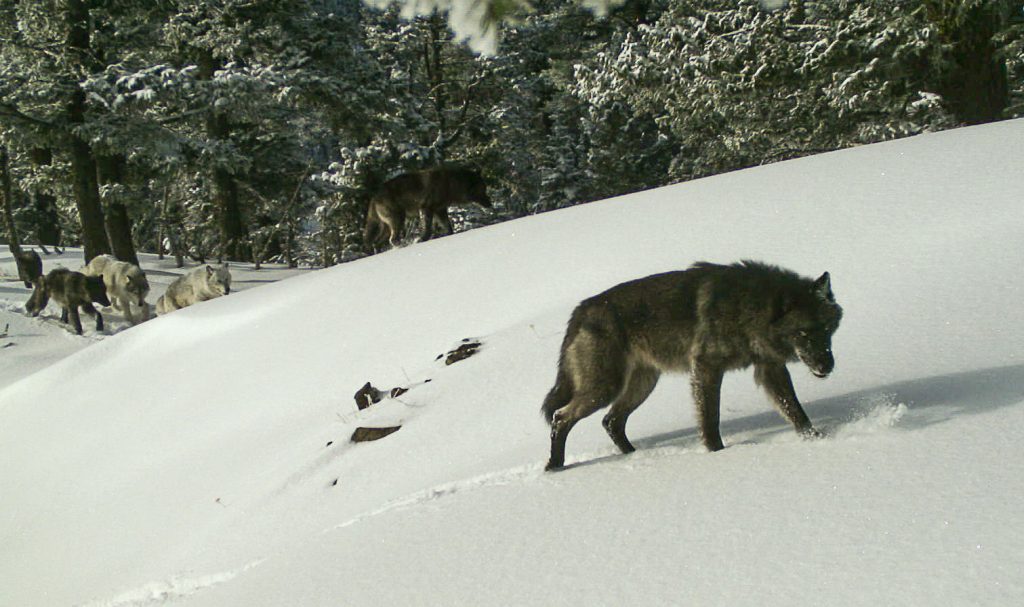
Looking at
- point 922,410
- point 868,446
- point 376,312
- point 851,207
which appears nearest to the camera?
point 868,446

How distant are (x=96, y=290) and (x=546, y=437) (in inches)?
514

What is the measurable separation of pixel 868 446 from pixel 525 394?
2868 mm

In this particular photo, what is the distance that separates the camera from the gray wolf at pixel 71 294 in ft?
46.9

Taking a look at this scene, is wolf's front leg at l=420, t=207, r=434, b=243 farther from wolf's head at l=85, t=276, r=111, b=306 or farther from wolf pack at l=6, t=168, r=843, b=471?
wolf pack at l=6, t=168, r=843, b=471

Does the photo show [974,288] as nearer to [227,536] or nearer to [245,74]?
[227,536]

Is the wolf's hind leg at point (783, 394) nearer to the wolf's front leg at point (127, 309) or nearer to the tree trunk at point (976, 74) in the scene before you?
the tree trunk at point (976, 74)

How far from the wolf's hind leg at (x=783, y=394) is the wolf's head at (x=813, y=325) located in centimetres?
14

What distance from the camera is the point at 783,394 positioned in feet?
12.0

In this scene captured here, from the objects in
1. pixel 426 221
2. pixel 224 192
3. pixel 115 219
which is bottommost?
pixel 426 221

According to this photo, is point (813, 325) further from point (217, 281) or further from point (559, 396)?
point (217, 281)

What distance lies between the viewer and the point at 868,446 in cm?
314

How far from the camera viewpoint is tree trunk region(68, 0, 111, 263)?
655 inches

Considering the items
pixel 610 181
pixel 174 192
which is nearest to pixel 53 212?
pixel 174 192

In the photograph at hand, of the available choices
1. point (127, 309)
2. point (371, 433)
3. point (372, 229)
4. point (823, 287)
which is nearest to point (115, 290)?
point (127, 309)
